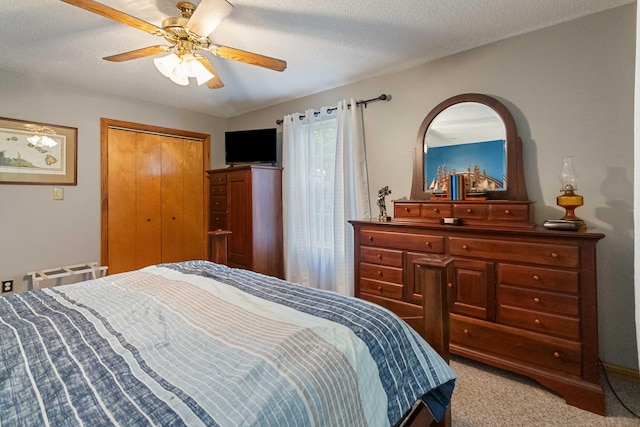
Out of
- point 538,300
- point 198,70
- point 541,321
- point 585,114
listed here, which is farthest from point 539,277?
point 198,70

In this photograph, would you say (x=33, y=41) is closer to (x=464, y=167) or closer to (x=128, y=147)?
(x=128, y=147)

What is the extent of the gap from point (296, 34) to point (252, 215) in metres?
1.90

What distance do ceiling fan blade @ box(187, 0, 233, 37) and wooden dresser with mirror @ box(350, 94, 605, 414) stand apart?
1.56m

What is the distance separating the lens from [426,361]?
112cm

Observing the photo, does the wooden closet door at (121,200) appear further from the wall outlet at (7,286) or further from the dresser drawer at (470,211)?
the dresser drawer at (470,211)

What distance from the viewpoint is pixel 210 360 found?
0.84 metres

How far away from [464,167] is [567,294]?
112cm

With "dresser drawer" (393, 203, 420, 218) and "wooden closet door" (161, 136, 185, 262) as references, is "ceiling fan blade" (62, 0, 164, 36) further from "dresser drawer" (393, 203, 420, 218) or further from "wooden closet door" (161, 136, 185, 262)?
"wooden closet door" (161, 136, 185, 262)

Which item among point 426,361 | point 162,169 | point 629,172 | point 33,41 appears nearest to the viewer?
point 426,361

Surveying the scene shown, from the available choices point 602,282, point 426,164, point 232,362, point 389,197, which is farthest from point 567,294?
point 232,362

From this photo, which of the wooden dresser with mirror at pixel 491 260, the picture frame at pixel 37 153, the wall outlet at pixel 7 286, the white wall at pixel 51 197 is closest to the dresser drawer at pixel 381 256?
the wooden dresser with mirror at pixel 491 260

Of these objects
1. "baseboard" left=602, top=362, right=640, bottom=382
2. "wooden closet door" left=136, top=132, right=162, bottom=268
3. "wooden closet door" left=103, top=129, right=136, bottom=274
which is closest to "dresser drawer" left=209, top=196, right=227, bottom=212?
"wooden closet door" left=136, top=132, right=162, bottom=268

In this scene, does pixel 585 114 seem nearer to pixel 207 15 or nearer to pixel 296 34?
pixel 296 34

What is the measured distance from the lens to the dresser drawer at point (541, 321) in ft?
5.62
